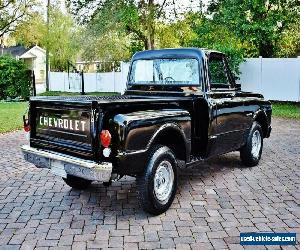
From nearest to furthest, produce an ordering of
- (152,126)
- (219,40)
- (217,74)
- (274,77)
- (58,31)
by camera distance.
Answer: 1. (152,126)
2. (217,74)
3. (274,77)
4. (219,40)
5. (58,31)

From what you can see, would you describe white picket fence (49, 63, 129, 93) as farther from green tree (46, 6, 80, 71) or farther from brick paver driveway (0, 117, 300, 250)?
brick paver driveway (0, 117, 300, 250)

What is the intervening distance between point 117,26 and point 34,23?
57.7 ft

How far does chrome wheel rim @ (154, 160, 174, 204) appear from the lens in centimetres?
522

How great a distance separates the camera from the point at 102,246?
169 inches

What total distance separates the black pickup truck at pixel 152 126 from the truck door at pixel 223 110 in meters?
0.02

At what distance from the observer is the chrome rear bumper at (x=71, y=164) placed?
4551 mm

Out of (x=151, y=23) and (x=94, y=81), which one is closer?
(x=151, y=23)

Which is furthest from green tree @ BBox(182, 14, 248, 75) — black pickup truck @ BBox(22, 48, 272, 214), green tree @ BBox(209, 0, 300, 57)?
black pickup truck @ BBox(22, 48, 272, 214)

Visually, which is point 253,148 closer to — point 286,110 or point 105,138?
point 105,138

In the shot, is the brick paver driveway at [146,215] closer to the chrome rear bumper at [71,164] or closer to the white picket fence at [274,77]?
the chrome rear bumper at [71,164]

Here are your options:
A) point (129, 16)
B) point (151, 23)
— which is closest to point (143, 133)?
point (129, 16)

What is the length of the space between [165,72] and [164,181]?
6.92 feet

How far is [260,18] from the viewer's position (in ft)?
62.3

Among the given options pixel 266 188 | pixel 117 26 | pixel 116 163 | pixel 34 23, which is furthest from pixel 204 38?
pixel 34 23
